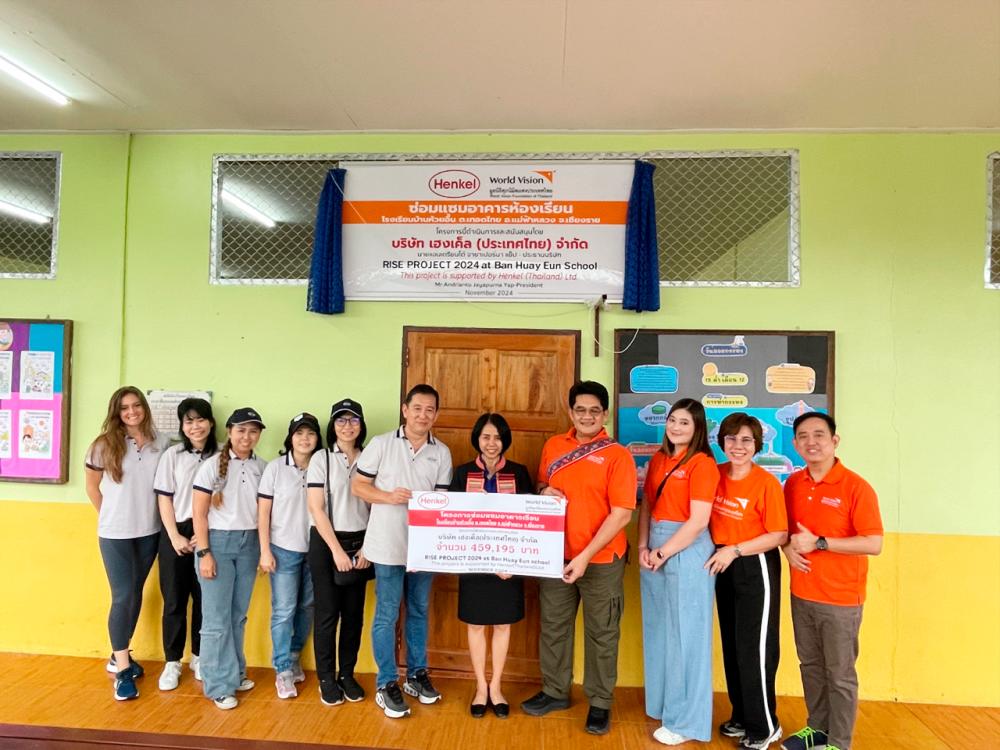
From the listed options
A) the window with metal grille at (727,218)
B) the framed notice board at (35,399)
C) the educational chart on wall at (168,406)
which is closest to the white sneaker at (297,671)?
the educational chart on wall at (168,406)

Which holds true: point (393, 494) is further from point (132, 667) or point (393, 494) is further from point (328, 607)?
point (132, 667)

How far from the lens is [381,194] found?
3.55 m

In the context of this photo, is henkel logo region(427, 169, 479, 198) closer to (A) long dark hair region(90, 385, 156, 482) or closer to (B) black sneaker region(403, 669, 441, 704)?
(A) long dark hair region(90, 385, 156, 482)

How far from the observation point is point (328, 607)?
118 inches

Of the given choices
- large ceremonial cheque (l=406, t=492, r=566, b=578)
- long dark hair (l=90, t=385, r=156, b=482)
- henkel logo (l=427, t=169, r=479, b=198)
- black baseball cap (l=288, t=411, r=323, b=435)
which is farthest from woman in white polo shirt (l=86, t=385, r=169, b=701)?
henkel logo (l=427, t=169, r=479, b=198)

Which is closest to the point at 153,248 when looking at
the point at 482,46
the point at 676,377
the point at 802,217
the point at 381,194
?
the point at 381,194

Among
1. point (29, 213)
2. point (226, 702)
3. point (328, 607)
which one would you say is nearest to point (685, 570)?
point (328, 607)

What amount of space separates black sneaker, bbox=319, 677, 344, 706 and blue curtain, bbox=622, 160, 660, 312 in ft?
8.60

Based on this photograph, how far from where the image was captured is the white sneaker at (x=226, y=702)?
2.97m

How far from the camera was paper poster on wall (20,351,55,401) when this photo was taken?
360cm

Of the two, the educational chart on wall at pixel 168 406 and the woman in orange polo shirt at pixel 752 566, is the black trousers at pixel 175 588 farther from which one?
the woman in orange polo shirt at pixel 752 566

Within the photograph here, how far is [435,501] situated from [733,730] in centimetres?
187

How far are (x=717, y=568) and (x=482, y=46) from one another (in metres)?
2.67

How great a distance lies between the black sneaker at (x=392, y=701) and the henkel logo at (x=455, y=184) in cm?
279
